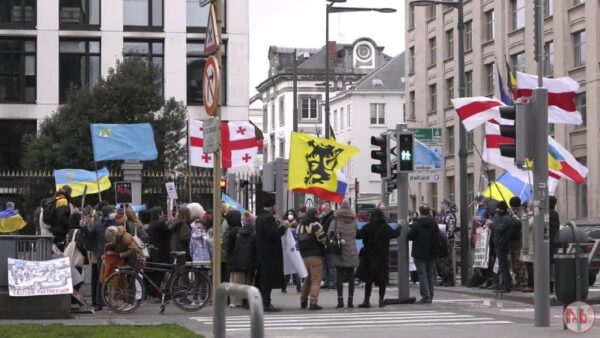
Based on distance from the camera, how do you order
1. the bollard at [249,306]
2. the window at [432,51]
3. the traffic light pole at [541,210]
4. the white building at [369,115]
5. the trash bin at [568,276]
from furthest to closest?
the white building at [369,115], the window at [432,51], the traffic light pole at [541,210], the trash bin at [568,276], the bollard at [249,306]

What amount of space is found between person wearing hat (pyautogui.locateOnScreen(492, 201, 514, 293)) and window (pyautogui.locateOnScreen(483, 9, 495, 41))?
40803 mm

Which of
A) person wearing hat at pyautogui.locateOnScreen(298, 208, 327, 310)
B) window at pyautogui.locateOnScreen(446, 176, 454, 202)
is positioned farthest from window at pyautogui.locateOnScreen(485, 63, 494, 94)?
person wearing hat at pyautogui.locateOnScreen(298, 208, 327, 310)

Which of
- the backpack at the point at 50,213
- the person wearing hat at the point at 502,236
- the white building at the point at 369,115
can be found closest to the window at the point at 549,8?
the person wearing hat at the point at 502,236

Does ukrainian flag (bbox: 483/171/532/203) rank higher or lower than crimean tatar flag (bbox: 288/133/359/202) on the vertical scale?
lower

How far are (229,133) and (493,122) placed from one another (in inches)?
299

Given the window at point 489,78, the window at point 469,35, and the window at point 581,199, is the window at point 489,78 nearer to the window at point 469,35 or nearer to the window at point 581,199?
the window at point 469,35

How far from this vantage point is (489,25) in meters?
62.4

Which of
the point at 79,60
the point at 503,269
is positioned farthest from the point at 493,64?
the point at 503,269

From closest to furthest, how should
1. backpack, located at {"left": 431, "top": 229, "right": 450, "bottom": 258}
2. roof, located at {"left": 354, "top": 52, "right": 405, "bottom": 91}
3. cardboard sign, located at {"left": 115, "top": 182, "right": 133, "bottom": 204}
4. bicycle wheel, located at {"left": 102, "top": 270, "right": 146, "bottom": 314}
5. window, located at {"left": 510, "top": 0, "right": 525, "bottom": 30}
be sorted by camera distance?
bicycle wheel, located at {"left": 102, "top": 270, "right": 146, "bottom": 314}
backpack, located at {"left": 431, "top": 229, "right": 450, "bottom": 258}
cardboard sign, located at {"left": 115, "top": 182, "right": 133, "bottom": 204}
window, located at {"left": 510, "top": 0, "right": 525, "bottom": 30}
roof, located at {"left": 354, "top": 52, "right": 405, "bottom": 91}

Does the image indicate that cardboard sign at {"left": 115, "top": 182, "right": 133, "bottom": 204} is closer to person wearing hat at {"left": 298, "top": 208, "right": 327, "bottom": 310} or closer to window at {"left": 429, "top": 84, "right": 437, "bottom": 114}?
person wearing hat at {"left": 298, "top": 208, "right": 327, "bottom": 310}

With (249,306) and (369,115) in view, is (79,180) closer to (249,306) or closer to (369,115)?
(249,306)

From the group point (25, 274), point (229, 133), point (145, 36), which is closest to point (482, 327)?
point (25, 274)

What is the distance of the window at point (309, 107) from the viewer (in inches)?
4286

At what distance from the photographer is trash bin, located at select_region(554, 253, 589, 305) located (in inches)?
595
